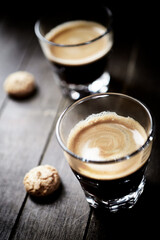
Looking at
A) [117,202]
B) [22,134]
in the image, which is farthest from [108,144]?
[22,134]

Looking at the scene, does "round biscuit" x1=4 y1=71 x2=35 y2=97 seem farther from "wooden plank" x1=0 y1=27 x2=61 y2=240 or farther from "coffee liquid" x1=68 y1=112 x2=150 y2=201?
"coffee liquid" x1=68 y1=112 x2=150 y2=201

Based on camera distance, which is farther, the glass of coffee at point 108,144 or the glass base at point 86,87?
the glass base at point 86,87

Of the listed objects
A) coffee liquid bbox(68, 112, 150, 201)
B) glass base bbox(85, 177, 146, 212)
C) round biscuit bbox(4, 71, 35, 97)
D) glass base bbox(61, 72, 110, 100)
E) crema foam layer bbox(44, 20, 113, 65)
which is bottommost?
glass base bbox(85, 177, 146, 212)

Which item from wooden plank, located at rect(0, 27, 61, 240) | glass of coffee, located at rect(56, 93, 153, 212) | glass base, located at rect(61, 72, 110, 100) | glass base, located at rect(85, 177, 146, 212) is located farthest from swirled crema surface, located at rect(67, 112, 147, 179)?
glass base, located at rect(61, 72, 110, 100)

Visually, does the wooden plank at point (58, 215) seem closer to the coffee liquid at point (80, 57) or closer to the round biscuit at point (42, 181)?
the round biscuit at point (42, 181)

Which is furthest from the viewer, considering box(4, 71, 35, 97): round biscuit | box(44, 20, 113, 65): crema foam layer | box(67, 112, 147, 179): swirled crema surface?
box(4, 71, 35, 97): round biscuit

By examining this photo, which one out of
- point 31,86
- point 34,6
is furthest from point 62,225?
point 34,6

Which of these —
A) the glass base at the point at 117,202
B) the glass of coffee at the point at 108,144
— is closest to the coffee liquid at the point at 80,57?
the glass of coffee at the point at 108,144
